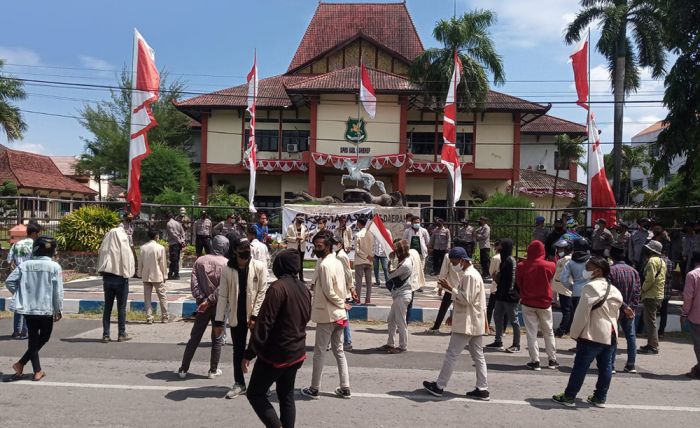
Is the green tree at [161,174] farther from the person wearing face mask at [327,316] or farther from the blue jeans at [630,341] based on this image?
the blue jeans at [630,341]

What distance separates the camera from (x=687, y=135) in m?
14.0

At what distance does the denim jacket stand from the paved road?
2.67 ft

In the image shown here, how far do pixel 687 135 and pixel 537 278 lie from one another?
960 centimetres

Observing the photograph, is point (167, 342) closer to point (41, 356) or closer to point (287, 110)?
point (41, 356)

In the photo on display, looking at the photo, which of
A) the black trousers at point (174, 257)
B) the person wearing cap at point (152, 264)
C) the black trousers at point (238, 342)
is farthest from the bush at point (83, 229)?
the black trousers at point (238, 342)

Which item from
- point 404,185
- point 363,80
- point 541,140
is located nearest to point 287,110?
point 404,185

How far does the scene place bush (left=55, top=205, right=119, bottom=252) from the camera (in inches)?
607

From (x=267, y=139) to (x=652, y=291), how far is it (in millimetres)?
28279

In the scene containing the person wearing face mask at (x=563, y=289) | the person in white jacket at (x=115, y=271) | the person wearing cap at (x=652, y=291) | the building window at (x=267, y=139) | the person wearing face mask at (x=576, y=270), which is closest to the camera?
the person in white jacket at (x=115, y=271)

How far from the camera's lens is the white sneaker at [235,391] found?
5.55 m

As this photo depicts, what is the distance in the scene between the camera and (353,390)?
5.97 meters

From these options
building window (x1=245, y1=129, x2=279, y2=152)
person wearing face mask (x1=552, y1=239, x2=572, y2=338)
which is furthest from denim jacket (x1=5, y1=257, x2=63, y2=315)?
building window (x1=245, y1=129, x2=279, y2=152)

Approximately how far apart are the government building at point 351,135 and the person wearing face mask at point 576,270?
2306 centimetres

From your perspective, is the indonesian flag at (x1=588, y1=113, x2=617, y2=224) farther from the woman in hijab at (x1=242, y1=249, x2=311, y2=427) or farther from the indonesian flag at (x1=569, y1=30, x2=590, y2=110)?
the woman in hijab at (x1=242, y1=249, x2=311, y2=427)
